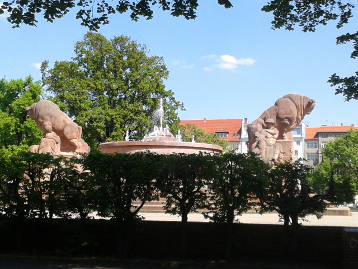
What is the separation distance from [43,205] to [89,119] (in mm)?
28705

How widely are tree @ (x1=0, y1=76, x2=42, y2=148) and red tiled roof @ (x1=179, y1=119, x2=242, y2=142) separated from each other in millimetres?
60142

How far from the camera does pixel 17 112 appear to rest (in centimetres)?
3950

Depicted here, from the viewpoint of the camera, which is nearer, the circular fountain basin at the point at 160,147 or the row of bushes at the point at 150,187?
the row of bushes at the point at 150,187

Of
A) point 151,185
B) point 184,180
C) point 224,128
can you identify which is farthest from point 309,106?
point 224,128

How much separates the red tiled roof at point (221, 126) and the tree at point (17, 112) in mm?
60142

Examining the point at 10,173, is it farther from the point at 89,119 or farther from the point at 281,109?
the point at 89,119

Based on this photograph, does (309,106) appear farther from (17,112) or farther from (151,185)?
(17,112)

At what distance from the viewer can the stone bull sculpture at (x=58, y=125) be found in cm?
2123

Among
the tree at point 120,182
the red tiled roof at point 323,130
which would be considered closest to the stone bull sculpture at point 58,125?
the tree at point 120,182

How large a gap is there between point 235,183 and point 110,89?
104 feet

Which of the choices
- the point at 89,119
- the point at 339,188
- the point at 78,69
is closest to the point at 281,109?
the point at 339,188

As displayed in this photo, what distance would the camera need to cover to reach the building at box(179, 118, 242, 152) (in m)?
97.6

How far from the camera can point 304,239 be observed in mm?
8969

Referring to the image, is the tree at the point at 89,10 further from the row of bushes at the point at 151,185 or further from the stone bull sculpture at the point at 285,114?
the stone bull sculpture at the point at 285,114
